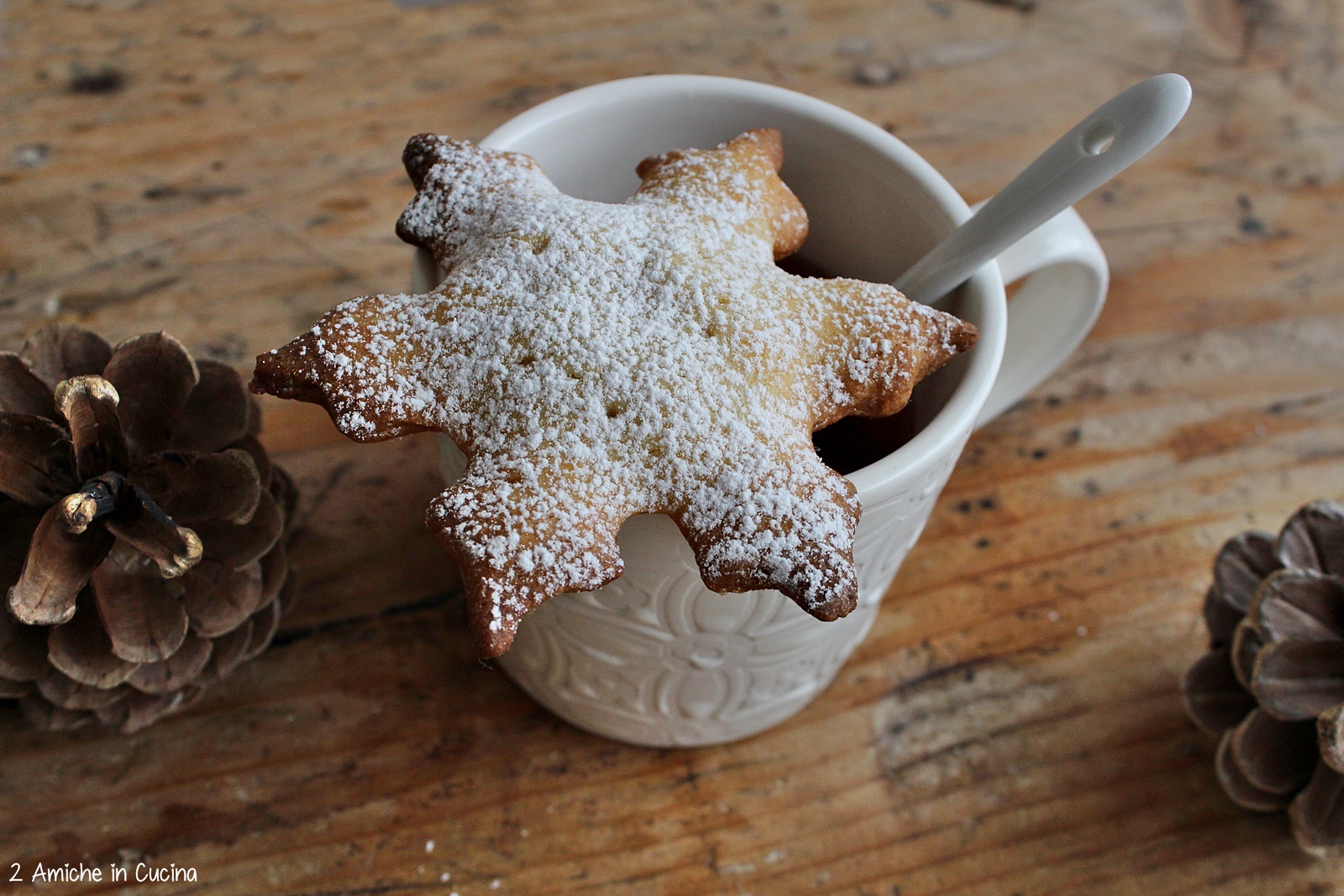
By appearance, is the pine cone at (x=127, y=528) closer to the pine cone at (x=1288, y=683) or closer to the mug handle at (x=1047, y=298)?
the mug handle at (x=1047, y=298)

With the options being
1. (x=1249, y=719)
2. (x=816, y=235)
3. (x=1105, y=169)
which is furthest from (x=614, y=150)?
(x=1249, y=719)

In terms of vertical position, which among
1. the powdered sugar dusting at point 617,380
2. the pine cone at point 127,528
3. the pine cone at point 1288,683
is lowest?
the pine cone at point 1288,683

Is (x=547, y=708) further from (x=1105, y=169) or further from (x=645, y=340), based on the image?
(x=1105, y=169)

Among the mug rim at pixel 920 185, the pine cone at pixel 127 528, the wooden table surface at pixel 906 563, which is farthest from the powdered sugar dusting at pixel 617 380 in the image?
the wooden table surface at pixel 906 563

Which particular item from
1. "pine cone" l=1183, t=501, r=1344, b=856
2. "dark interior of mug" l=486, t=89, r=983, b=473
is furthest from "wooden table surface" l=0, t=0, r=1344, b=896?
"dark interior of mug" l=486, t=89, r=983, b=473

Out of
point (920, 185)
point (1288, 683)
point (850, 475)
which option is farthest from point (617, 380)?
point (1288, 683)

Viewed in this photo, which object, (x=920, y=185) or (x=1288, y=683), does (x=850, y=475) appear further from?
(x=1288, y=683)
